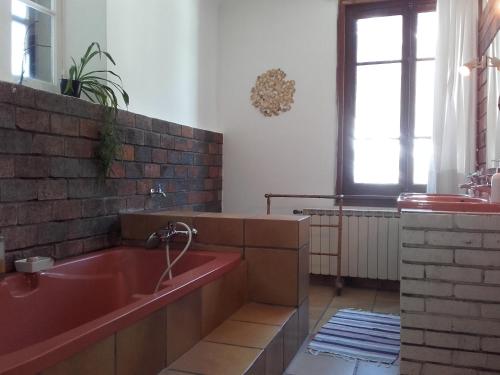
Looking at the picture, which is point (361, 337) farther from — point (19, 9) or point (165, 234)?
point (19, 9)

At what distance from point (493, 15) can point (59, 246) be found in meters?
2.79

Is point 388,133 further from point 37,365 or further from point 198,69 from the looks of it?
point 37,365

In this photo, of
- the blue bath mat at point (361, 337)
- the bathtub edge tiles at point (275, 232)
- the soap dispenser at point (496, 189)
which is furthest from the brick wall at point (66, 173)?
the soap dispenser at point (496, 189)

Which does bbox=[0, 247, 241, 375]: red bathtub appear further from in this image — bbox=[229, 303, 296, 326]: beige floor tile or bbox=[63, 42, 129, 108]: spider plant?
bbox=[63, 42, 129, 108]: spider plant

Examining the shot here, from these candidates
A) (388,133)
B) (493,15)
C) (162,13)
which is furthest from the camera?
(388,133)

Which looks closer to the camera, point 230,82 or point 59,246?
point 59,246

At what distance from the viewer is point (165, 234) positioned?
87.9 inches

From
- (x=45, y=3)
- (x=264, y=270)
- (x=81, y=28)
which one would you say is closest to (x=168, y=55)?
(x=81, y=28)

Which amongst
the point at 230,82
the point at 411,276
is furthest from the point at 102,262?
the point at 230,82

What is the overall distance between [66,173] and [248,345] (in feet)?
4.00

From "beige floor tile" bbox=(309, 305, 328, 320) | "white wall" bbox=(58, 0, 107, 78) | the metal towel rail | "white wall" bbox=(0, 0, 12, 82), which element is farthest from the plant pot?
Result: "beige floor tile" bbox=(309, 305, 328, 320)

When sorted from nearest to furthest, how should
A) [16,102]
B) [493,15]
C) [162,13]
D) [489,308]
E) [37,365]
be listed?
[37,365] → [489,308] → [16,102] → [493,15] → [162,13]

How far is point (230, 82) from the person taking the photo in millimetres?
3910

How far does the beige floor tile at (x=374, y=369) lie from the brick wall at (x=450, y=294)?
18.1 inches
